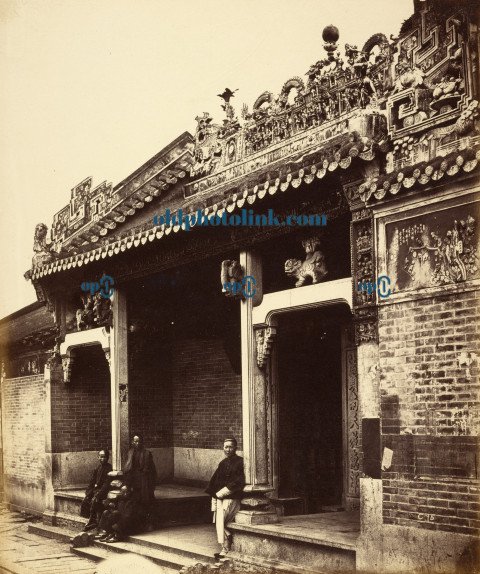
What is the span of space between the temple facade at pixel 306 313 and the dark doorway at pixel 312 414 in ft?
0.10

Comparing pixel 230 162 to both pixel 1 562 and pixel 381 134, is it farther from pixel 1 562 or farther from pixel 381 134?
pixel 1 562

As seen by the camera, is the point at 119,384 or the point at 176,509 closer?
the point at 176,509

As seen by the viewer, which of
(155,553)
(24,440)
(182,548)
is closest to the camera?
(182,548)

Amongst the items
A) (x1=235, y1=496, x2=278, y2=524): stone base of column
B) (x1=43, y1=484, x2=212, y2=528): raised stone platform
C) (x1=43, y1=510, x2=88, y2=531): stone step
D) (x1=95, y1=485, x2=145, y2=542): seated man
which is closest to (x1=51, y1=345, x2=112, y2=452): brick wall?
(x1=43, y1=484, x2=212, y2=528): raised stone platform

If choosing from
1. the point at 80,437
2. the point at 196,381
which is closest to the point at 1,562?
the point at 80,437

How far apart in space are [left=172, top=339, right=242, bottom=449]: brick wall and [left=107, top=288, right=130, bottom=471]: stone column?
5.36ft

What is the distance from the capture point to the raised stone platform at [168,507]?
493 inches

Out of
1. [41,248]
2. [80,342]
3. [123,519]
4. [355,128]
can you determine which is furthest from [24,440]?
[355,128]

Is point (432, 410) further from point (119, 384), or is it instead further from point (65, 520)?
point (65, 520)

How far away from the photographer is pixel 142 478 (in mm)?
12242

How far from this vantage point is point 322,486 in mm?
11195

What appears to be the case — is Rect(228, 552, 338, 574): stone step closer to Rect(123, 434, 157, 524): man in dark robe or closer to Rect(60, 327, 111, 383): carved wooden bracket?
Rect(123, 434, 157, 524): man in dark robe

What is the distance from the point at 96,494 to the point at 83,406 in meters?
2.34

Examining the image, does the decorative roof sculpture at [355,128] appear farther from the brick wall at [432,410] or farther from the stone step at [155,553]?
the stone step at [155,553]
